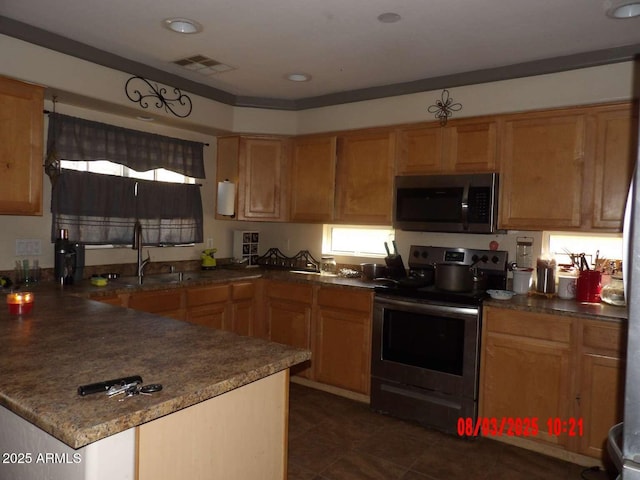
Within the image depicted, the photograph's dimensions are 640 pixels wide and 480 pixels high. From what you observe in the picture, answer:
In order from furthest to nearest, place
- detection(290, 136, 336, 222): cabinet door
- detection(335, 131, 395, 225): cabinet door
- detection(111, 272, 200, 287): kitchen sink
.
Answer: detection(290, 136, 336, 222): cabinet door
detection(335, 131, 395, 225): cabinet door
detection(111, 272, 200, 287): kitchen sink

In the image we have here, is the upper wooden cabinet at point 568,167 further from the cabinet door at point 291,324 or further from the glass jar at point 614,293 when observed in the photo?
the cabinet door at point 291,324

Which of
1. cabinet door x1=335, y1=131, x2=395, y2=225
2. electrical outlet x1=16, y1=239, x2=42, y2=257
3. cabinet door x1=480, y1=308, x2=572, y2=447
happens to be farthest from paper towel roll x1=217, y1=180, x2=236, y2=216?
cabinet door x1=480, y1=308, x2=572, y2=447

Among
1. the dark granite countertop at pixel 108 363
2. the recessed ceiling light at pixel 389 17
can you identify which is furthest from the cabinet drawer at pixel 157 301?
the recessed ceiling light at pixel 389 17

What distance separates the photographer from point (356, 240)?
4.27m

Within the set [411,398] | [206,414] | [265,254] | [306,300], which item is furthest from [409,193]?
[206,414]

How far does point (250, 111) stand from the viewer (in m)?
4.16

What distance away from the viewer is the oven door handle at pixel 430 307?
2.95m

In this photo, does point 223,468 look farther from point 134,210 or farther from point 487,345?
point 134,210

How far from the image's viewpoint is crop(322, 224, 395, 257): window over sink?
4109mm

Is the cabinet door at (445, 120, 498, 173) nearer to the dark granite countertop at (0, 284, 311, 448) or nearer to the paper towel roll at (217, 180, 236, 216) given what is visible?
the paper towel roll at (217, 180, 236, 216)

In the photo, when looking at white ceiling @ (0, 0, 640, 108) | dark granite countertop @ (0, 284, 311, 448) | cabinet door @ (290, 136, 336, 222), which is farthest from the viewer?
cabinet door @ (290, 136, 336, 222)

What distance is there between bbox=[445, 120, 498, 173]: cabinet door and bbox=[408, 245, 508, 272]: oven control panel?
2.06 feet

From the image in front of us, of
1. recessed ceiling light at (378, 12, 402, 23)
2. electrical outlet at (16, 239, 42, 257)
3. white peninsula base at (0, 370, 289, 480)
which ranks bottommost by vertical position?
white peninsula base at (0, 370, 289, 480)

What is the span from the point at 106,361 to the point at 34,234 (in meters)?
2.24
